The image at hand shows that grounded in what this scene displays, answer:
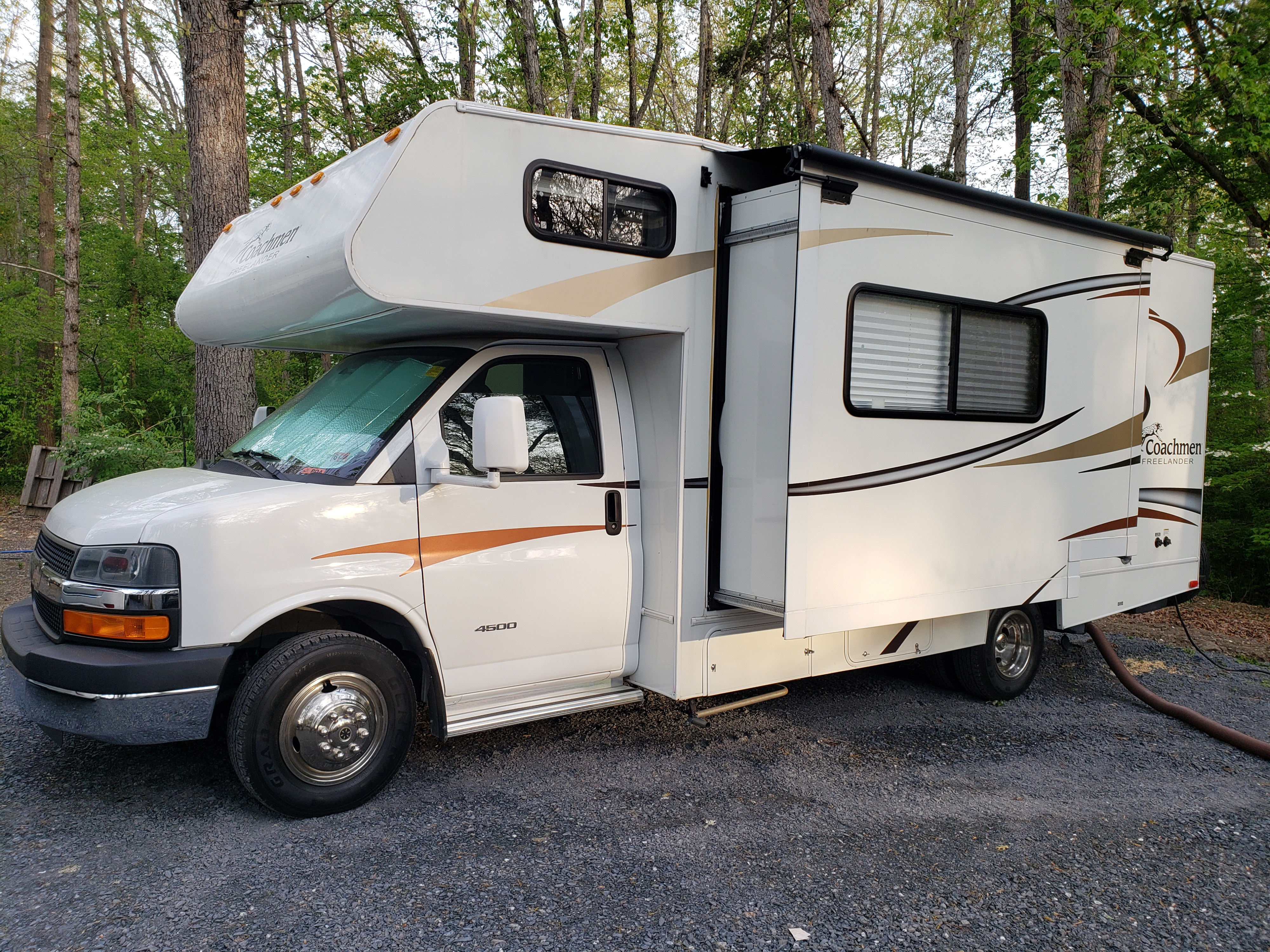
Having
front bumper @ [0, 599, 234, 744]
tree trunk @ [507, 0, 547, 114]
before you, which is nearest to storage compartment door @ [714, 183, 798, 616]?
front bumper @ [0, 599, 234, 744]

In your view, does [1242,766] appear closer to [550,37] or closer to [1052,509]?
[1052,509]

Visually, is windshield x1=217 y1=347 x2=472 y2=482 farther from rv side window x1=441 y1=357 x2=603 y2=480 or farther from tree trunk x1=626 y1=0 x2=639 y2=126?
tree trunk x1=626 y1=0 x2=639 y2=126

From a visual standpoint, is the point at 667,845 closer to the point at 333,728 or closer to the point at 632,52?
the point at 333,728

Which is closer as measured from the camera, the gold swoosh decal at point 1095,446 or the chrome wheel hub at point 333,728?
the chrome wheel hub at point 333,728

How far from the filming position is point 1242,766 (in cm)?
474

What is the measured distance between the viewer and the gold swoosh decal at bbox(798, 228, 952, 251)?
4020 mm

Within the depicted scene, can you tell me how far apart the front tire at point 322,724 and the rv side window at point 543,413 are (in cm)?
95

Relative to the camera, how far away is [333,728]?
3.64 metres

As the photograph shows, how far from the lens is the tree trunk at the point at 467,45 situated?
15234 millimetres

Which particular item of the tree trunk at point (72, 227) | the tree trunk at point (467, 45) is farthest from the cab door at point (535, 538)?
the tree trunk at point (467, 45)

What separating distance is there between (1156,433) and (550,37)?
1429 cm

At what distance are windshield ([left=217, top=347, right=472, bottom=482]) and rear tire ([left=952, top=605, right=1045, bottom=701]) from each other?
12.4ft

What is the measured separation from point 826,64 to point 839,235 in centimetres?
900

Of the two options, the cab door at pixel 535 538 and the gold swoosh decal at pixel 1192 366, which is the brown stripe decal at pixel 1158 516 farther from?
the cab door at pixel 535 538
